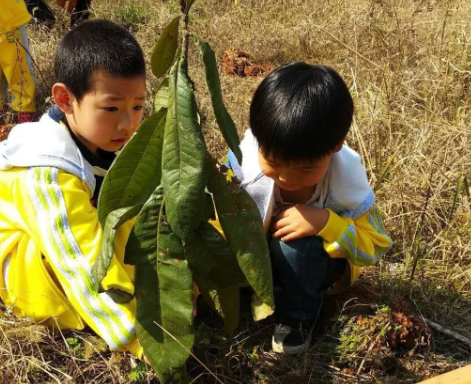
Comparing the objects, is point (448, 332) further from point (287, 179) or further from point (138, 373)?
point (138, 373)

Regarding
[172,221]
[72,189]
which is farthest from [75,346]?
[172,221]

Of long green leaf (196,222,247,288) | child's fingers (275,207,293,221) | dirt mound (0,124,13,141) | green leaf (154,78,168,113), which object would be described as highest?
green leaf (154,78,168,113)

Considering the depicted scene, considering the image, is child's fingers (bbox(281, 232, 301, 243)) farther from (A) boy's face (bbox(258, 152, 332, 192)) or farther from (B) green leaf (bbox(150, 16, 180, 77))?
(B) green leaf (bbox(150, 16, 180, 77))

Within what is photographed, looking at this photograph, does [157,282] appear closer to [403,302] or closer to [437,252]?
[403,302]

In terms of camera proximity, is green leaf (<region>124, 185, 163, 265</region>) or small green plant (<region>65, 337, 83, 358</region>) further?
small green plant (<region>65, 337, 83, 358</region>)

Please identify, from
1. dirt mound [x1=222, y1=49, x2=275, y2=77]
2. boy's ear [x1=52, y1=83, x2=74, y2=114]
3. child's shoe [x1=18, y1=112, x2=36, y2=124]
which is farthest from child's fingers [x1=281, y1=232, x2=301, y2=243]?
dirt mound [x1=222, y1=49, x2=275, y2=77]

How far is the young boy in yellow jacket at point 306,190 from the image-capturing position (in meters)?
1.50

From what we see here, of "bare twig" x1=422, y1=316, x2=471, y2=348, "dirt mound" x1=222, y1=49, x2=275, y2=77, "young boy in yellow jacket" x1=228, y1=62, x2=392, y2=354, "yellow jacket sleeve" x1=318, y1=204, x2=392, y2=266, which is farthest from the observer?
"dirt mound" x1=222, y1=49, x2=275, y2=77

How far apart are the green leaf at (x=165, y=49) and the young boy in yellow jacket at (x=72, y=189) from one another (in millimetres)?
569

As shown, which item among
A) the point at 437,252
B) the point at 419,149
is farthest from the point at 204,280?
the point at 419,149

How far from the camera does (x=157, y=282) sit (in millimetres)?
1240

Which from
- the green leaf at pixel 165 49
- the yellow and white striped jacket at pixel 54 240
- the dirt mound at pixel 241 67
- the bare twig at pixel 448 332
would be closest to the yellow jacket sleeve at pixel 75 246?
the yellow and white striped jacket at pixel 54 240

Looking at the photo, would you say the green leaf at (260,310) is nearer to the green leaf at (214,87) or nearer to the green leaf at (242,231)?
the green leaf at (242,231)

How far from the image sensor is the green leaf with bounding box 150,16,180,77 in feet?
3.72
